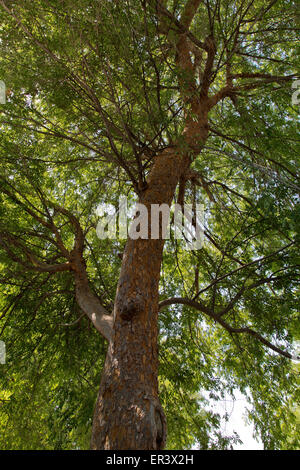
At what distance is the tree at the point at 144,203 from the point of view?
302 centimetres

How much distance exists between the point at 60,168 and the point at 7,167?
1.32 meters

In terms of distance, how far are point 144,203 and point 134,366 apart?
1.77 m

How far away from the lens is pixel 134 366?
2.41 m

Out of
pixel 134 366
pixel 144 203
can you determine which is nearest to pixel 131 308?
pixel 134 366

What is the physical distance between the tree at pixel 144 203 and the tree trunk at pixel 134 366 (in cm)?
1

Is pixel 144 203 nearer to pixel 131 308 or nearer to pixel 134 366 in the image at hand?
pixel 131 308

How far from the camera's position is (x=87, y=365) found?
4.94 metres

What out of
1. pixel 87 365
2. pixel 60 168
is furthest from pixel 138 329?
pixel 60 168

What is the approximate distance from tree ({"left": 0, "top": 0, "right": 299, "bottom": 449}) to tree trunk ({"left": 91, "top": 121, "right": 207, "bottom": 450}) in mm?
10

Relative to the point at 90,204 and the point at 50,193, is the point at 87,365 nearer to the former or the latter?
the point at 90,204

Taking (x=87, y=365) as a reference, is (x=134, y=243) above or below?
above

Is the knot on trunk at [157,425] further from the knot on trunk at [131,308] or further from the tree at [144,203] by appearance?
the knot on trunk at [131,308]

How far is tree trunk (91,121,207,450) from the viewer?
203 cm
